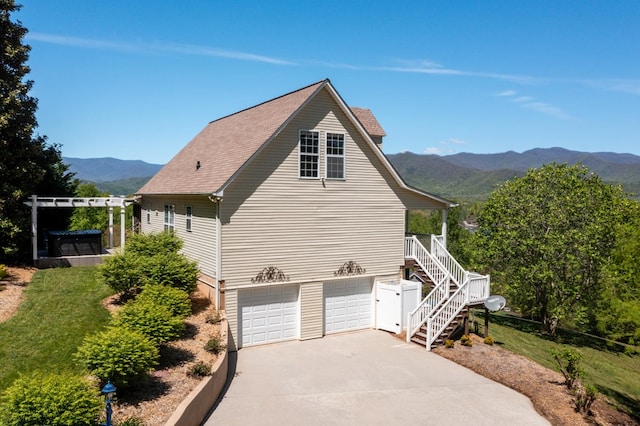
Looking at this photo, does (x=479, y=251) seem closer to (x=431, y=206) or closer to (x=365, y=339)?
(x=431, y=206)

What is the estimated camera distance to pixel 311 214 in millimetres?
17172

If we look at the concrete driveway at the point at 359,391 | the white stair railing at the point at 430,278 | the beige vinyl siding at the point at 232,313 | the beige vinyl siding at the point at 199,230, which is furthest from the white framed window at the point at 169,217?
the white stair railing at the point at 430,278

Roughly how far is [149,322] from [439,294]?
11781 millimetres

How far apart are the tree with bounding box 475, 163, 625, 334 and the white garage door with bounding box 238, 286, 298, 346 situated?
45.8ft

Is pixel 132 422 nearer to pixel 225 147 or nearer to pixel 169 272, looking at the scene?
pixel 169 272

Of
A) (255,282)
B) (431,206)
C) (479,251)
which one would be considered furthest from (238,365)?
(479,251)

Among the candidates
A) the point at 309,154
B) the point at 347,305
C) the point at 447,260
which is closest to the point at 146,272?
the point at 309,154

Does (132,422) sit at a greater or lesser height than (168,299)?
lesser

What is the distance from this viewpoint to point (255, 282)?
16.2 metres

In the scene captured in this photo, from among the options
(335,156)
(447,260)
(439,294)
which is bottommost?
(439,294)

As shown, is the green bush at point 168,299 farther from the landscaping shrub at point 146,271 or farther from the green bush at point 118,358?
the green bush at point 118,358

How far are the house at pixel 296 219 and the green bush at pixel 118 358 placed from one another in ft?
19.2

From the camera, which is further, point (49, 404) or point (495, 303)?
point (495, 303)

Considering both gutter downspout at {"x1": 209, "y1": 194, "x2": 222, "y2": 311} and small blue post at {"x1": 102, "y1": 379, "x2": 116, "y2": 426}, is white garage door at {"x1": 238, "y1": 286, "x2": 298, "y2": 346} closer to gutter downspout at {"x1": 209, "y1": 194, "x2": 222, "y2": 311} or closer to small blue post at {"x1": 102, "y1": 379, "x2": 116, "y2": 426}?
gutter downspout at {"x1": 209, "y1": 194, "x2": 222, "y2": 311}
